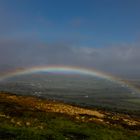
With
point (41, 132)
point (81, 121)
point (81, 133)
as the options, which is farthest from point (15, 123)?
point (81, 121)

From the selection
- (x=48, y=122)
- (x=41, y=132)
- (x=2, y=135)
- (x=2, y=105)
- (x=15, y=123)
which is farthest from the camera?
(x=2, y=105)

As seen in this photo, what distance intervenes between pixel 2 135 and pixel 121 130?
16682 millimetres

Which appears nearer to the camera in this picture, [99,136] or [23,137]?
[23,137]

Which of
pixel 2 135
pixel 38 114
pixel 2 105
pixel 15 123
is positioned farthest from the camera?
pixel 2 105

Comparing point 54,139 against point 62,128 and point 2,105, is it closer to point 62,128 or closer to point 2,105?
point 62,128

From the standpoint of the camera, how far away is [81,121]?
140 ft

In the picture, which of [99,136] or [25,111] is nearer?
[99,136]

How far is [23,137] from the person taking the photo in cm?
2983

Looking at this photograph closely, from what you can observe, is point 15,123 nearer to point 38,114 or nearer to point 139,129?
point 38,114

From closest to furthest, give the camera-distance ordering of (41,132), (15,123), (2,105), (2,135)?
(2,135) < (41,132) < (15,123) < (2,105)

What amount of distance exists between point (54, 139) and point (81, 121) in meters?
11.8

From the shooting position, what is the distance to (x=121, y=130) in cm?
4116

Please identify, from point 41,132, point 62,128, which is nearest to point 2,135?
point 41,132

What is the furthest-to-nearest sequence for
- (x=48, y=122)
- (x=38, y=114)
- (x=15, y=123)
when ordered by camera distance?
(x=38, y=114) < (x=48, y=122) < (x=15, y=123)
